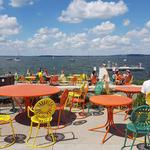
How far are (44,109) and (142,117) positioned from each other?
6.64 feet

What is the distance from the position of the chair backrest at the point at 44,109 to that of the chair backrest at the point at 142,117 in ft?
5.73

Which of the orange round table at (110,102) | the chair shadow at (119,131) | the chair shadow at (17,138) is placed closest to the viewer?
the chair shadow at (17,138)

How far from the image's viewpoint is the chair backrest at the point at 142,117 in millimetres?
5605

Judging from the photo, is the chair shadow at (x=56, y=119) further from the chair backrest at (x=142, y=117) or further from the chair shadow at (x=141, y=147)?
the chair backrest at (x=142, y=117)

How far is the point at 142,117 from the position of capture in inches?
225

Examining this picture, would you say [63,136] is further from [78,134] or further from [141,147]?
[141,147]

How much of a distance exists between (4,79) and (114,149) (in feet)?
22.2

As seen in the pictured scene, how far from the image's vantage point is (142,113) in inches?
223

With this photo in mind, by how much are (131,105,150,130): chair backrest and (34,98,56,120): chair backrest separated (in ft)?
5.73

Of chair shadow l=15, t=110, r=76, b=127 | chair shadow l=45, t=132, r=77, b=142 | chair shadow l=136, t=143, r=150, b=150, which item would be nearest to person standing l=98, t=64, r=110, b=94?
chair shadow l=15, t=110, r=76, b=127

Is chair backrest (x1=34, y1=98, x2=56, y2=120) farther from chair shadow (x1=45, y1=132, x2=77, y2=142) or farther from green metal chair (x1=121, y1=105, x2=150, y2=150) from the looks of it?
green metal chair (x1=121, y1=105, x2=150, y2=150)

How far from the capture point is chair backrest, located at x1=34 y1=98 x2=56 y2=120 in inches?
245

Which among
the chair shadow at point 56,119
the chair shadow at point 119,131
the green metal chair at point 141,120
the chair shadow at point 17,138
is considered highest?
the green metal chair at point 141,120

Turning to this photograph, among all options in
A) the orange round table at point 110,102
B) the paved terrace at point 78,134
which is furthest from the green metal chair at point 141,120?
the orange round table at point 110,102
